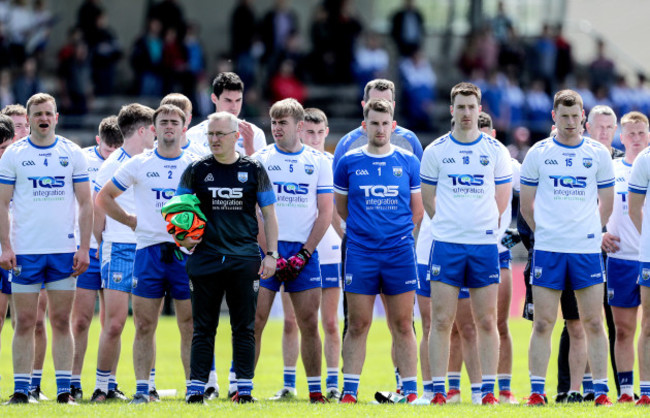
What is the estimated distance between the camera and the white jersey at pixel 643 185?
10680mm

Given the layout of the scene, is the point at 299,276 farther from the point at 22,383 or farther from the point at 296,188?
the point at 22,383

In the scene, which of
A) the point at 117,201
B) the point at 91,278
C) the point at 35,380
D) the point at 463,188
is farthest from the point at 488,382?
the point at 35,380

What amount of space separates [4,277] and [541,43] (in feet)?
65.6

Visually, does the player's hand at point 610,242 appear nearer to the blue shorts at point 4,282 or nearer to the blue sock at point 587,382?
the blue sock at point 587,382

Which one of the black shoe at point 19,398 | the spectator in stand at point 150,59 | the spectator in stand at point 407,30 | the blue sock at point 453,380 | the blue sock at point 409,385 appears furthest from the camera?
the spectator in stand at point 407,30

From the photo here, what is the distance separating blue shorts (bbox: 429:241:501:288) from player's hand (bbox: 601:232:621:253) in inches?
62.6

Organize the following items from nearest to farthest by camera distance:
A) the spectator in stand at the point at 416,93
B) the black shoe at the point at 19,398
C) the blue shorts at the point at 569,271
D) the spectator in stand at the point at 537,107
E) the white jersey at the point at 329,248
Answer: the blue shorts at the point at 569,271 < the black shoe at the point at 19,398 < the white jersey at the point at 329,248 < the spectator in stand at the point at 416,93 < the spectator in stand at the point at 537,107

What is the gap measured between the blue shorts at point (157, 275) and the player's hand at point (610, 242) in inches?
166

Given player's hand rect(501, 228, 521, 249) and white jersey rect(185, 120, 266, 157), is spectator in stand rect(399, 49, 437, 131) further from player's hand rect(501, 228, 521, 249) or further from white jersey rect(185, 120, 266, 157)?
player's hand rect(501, 228, 521, 249)

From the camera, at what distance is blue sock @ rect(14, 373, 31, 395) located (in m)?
10.4

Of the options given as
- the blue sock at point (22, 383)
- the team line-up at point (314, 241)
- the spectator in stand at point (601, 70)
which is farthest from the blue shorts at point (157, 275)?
the spectator in stand at point (601, 70)

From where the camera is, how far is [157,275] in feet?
34.8

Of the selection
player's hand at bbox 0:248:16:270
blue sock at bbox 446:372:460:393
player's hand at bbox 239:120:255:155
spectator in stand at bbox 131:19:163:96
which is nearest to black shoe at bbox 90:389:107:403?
player's hand at bbox 0:248:16:270

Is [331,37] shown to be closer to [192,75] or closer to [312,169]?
[192,75]
